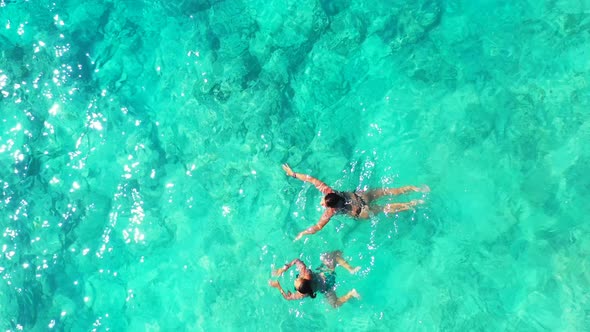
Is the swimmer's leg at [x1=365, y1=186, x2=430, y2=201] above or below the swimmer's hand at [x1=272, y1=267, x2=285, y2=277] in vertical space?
above

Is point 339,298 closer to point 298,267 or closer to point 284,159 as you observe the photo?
point 298,267

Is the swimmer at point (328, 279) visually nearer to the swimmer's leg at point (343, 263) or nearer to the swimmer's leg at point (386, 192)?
the swimmer's leg at point (343, 263)

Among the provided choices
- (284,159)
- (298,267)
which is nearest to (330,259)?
(298,267)

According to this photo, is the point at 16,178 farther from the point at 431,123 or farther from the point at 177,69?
the point at 431,123

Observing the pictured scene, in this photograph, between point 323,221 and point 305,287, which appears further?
point 323,221

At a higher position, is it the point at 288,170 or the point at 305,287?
the point at 288,170

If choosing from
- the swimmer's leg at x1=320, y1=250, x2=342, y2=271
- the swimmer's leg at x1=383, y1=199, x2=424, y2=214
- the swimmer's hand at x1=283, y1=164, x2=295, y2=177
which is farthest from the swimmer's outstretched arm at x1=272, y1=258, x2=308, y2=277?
the swimmer's leg at x1=383, y1=199, x2=424, y2=214

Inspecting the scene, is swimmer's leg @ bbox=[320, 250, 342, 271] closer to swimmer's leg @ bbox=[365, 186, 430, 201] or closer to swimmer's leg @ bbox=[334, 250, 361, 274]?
swimmer's leg @ bbox=[334, 250, 361, 274]

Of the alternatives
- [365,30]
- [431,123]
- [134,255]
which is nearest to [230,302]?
[134,255]
